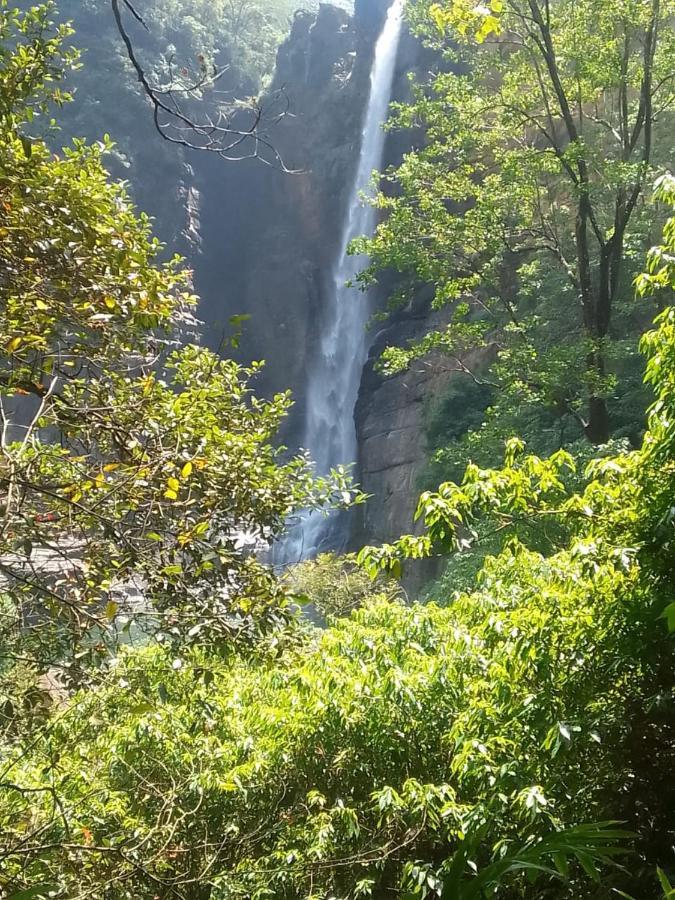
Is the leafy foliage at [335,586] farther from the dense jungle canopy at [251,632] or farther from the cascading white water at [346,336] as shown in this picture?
the dense jungle canopy at [251,632]

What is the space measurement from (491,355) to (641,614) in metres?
13.2

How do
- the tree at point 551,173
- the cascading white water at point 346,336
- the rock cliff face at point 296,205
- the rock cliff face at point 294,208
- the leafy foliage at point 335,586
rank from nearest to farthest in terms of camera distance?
the tree at point 551,173 → the leafy foliage at point 335,586 → the cascading white water at point 346,336 → the rock cliff face at point 296,205 → the rock cliff face at point 294,208

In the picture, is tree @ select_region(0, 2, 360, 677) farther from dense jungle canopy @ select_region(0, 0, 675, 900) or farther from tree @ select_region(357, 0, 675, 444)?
tree @ select_region(357, 0, 675, 444)

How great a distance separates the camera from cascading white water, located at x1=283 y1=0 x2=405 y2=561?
940 inches

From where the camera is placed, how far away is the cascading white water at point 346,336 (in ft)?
78.3

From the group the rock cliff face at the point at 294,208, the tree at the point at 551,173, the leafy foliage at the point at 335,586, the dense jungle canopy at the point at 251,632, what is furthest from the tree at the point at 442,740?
the rock cliff face at the point at 294,208

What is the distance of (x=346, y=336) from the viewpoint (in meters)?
25.5

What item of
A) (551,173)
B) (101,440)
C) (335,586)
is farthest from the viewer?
(335,586)

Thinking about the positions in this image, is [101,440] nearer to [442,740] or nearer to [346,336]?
[442,740]

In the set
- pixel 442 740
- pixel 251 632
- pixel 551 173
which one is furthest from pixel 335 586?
pixel 251 632

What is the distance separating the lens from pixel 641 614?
2385mm

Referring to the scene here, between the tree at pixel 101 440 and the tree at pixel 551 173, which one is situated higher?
the tree at pixel 551 173

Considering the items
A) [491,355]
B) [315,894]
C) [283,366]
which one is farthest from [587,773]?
[283,366]

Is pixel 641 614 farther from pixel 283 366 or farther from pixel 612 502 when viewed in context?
pixel 283 366
